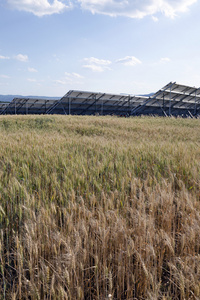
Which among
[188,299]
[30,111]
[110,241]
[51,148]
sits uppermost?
[30,111]

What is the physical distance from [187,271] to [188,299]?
0.13m

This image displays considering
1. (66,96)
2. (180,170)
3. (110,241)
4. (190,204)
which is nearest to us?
(110,241)

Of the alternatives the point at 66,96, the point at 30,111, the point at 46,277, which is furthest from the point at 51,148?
the point at 30,111

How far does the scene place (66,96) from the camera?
2164cm

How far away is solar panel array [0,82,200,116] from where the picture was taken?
21.3 meters

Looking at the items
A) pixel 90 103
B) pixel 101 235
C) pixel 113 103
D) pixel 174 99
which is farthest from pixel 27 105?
pixel 101 235

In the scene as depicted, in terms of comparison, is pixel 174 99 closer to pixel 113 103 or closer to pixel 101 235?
pixel 113 103

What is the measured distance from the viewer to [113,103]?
2808 cm

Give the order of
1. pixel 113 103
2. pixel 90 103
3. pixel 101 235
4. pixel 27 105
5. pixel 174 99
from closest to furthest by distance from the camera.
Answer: pixel 101 235
pixel 174 99
pixel 90 103
pixel 27 105
pixel 113 103

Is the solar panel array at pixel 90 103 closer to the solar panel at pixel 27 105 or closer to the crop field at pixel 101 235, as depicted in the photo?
the solar panel at pixel 27 105

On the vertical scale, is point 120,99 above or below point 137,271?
above

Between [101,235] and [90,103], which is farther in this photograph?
[90,103]

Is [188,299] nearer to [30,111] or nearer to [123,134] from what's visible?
[123,134]

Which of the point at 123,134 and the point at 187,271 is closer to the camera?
the point at 187,271
